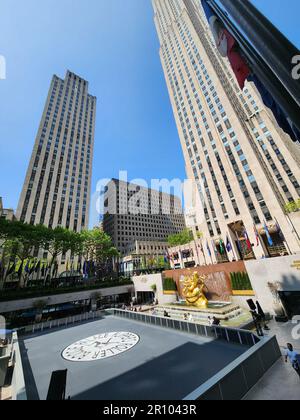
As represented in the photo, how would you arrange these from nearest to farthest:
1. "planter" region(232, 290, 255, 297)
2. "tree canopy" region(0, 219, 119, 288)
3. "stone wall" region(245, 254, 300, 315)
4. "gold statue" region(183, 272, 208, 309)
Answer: "stone wall" region(245, 254, 300, 315), "planter" region(232, 290, 255, 297), "gold statue" region(183, 272, 208, 309), "tree canopy" region(0, 219, 119, 288)

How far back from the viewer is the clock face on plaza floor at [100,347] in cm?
1204

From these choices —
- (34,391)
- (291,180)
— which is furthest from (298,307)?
(291,180)

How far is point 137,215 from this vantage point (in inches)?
4077

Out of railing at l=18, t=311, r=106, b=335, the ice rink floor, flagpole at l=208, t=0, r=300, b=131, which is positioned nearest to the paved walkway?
the ice rink floor

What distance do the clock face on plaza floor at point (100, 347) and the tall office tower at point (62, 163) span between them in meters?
48.3

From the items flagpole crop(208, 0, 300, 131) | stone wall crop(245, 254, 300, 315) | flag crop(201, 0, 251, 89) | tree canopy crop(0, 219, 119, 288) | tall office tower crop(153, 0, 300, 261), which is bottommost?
stone wall crop(245, 254, 300, 315)

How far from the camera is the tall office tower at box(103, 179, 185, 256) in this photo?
95.8 m

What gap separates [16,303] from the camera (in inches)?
1082

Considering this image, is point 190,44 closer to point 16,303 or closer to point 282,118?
point 282,118

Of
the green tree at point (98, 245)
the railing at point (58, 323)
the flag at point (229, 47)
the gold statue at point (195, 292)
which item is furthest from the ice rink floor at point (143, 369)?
the green tree at point (98, 245)

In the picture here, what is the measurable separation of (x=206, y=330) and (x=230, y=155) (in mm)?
41696

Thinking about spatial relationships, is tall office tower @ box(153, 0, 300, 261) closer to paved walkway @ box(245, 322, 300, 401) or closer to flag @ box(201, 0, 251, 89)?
paved walkway @ box(245, 322, 300, 401)

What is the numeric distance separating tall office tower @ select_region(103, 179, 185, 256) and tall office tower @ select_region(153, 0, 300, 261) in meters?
53.3
